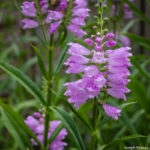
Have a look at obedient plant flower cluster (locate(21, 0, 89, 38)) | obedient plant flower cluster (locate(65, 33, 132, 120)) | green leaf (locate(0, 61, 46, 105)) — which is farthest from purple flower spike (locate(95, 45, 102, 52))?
green leaf (locate(0, 61, 46, 105))

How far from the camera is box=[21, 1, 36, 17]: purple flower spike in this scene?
1192mm

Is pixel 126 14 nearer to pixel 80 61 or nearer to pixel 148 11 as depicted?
pixel 148 11

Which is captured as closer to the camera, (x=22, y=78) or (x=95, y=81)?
(x=95, y=81)

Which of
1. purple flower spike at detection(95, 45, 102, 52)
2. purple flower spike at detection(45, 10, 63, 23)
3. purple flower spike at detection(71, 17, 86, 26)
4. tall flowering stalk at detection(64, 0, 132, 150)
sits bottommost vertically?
tall flowering stalk at detection(64, 0, 132, 150)

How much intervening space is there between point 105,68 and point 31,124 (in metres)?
0.69

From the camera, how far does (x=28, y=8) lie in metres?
1.21

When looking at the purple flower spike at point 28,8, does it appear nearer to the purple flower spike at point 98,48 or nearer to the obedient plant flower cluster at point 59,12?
the obedient plant flower cluster at point 59,12

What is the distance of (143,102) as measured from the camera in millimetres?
1475

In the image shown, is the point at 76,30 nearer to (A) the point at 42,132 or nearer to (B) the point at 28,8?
(B) the point at 28,8

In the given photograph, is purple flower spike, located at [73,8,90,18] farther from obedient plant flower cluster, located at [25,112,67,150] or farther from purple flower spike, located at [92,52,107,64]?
obedient plant flower cluster, located at [25,112,67,150]

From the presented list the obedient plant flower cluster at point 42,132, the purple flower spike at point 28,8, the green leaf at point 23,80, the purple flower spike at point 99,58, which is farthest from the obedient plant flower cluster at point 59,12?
the obedient plant flower cluster at point 42,132

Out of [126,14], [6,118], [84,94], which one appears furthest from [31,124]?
→ [126,14]

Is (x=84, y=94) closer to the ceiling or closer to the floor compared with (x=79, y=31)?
closer to the floor

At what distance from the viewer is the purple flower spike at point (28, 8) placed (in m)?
1.19
